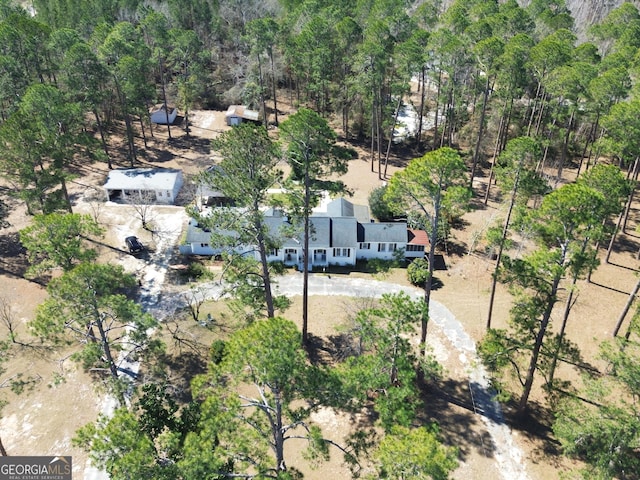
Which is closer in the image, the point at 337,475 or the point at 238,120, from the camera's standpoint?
the point at 337,475

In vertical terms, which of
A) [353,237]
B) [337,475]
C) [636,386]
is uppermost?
[636,386]

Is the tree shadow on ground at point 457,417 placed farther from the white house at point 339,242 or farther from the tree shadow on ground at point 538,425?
the white house at point 339,242

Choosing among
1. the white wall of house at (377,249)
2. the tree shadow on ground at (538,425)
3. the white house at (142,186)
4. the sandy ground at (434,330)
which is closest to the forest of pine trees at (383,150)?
the tree shadow on ground at (538,425)

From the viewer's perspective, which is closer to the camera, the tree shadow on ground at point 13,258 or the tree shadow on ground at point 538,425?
the tree shadow on ground at point 538,425

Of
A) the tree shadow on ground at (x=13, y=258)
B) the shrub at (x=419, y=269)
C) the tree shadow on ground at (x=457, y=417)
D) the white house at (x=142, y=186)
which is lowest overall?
the tree shadow on ground at (x=457, y=417)

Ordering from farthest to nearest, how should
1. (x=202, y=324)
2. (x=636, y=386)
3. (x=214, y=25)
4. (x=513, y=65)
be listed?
(x=214, y=25), (x=513, y=65), (x=202, y=324), (x=636, y=386)

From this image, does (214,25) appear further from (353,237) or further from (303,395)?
(303,395)

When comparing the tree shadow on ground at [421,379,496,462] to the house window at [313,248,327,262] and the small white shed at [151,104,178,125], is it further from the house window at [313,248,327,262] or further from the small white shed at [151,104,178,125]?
the small white shed at [151,104,178,125]

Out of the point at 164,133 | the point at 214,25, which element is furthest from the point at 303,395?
the point at 214,25
